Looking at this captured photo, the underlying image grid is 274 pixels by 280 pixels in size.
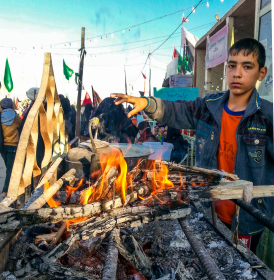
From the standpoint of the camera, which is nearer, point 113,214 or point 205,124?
point 113,214

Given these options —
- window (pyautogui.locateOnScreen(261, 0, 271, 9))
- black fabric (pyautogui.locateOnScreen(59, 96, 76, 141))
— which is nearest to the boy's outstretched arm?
window (pyautogui.locateOnScreen(261, 0, 271, 9))

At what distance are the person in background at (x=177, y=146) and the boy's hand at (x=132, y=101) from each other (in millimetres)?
3402

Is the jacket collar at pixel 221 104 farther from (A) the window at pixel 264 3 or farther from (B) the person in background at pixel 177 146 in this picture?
(B) the person in background at pixel 177 146

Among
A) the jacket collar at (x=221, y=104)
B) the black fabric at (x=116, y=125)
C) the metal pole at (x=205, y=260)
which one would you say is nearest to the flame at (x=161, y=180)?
the metal pole at (x=205, y=260)

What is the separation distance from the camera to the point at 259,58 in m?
1.97

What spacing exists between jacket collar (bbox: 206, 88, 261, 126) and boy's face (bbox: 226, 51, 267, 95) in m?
0.12

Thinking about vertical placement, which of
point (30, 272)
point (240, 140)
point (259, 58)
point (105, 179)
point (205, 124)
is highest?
point (259, 58)

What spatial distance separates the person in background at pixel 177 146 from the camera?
18.0ft

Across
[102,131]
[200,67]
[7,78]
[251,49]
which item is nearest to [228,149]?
[251,49]

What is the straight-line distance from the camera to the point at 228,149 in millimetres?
2172

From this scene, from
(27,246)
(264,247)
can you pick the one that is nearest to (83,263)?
(27,246)

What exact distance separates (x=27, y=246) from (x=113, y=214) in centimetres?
86

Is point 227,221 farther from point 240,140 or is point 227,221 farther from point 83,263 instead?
point 83,263

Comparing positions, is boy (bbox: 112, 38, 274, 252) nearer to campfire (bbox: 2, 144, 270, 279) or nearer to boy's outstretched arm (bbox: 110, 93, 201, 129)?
boy's outstretched arm (bbox: 110, 93, 201, 129)
